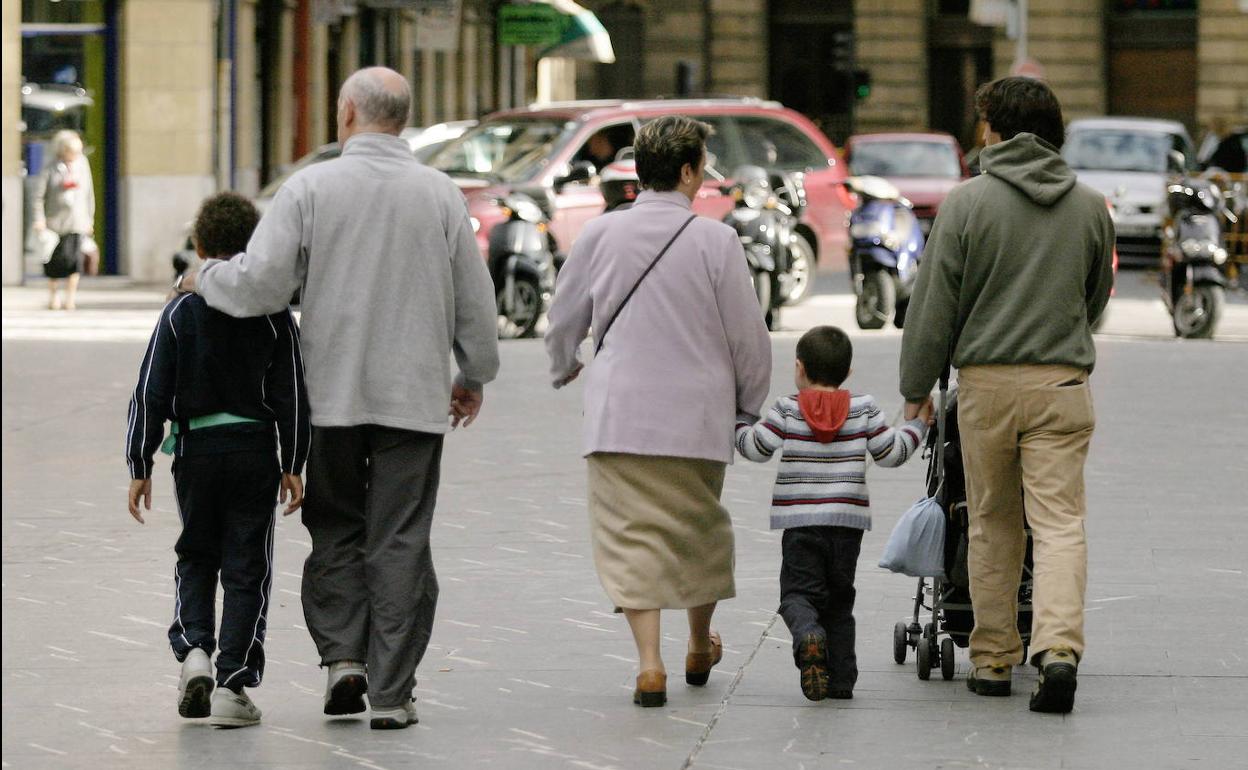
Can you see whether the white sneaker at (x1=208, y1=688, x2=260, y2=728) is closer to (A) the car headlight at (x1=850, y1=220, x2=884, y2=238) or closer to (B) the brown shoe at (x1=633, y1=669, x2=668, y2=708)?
(B) the brown shoe at (x1=633, y1=669, x2=668, y2=708)

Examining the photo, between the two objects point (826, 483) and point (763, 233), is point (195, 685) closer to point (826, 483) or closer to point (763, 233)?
point (826, 483)

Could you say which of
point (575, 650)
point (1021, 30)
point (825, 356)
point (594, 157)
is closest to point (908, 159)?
point (1021, 30)

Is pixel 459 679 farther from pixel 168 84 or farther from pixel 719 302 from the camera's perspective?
pixel 168 84

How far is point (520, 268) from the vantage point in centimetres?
1867

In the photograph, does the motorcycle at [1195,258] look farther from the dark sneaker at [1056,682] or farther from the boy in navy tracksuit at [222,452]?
the boy in navy tracksuit at [222,452]

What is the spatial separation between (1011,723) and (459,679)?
4.93 feet

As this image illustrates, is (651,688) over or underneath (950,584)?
underneath

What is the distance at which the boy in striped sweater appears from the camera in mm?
6344

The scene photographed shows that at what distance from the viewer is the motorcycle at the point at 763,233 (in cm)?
1919

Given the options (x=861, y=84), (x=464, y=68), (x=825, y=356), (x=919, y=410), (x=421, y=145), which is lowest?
(x=919, y=410)

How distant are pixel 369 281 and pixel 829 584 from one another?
4.60 feet

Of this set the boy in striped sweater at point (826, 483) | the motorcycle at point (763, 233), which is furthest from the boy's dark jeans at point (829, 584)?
the motorcycle at point (763, 233)

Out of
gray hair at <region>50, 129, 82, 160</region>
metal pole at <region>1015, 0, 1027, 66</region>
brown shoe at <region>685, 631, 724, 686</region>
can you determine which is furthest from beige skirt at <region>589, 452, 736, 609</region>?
metal pole at <region>1015, 0, 1027, 66</region>

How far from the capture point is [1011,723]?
20.1 ft
